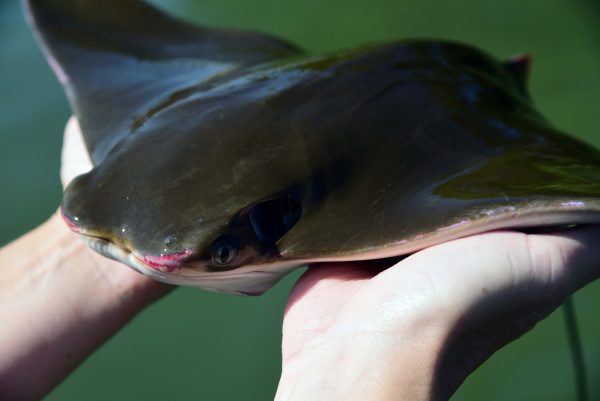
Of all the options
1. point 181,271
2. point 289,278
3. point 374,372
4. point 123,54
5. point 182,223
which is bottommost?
point 289,278

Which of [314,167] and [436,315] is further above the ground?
[314,167]

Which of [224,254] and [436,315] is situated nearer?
[436,315]

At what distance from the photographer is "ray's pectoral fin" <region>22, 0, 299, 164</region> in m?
2.32

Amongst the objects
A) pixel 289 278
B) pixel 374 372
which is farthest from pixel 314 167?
pixel 289 278

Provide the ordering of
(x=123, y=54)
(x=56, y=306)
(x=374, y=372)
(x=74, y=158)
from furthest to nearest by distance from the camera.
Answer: (x=123, y=54)
(x=74, y=158)
(x=56, y=306)
(x=374, y=372)

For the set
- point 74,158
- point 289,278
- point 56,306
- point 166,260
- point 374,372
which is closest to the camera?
point 374,372

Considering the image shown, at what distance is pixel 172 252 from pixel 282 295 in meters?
1.67

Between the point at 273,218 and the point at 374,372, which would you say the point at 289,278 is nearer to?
the point at 273,218

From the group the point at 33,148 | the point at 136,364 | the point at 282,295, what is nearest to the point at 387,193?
the point at 282,295

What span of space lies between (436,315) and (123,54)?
1862 mm

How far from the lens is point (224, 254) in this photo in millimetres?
1752

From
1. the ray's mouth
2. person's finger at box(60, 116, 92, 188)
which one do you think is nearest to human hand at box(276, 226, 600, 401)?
the ray's mouth

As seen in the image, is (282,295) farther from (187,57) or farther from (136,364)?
(187,57)

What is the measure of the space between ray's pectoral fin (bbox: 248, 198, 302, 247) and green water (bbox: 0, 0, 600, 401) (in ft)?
4.63
